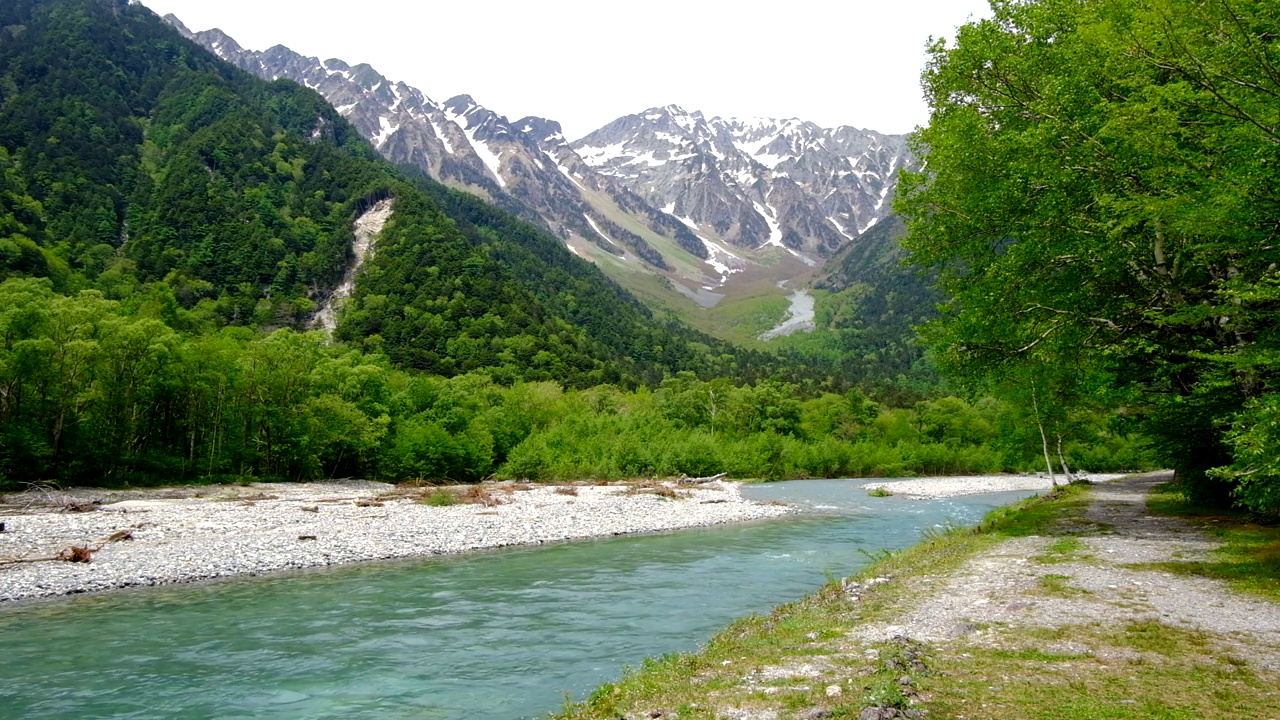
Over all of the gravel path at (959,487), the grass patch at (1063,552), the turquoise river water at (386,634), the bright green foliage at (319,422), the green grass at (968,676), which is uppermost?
the bright green foliage at (319,422)

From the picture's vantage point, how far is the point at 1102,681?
26.4 ft

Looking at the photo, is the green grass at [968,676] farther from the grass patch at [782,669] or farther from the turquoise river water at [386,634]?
the turquoise river water at [386,634]

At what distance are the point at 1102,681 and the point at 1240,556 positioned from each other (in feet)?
38.4

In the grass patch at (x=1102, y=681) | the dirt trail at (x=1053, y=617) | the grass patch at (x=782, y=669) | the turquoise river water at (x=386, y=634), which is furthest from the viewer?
the turquoise river water at (x=386, y=634)

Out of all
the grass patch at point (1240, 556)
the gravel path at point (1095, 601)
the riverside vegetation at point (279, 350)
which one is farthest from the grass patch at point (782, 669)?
the riverside vegetation at point (279, 350)

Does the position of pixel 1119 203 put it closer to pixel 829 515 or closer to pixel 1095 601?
pixel 1095 601

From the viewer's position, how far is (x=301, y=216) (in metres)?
156

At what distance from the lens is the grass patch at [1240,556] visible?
13320 mm

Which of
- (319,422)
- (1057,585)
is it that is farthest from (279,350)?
(1057,585)

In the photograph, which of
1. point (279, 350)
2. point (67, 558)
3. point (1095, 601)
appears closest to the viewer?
point (1095, 601)

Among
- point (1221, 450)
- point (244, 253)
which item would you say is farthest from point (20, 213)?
point (1221, 450)

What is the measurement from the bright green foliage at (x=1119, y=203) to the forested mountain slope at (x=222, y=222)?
101926 millimetres

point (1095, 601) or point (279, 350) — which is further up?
point (279, 350)

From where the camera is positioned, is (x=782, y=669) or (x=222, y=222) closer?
(x=782, y=669)
